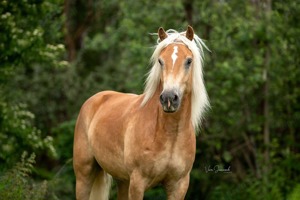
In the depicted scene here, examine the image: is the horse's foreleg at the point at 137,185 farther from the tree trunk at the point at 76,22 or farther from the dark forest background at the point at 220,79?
the tree trunk at the point at 76,22

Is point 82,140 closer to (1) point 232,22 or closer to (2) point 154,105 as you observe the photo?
(2) point 154,105

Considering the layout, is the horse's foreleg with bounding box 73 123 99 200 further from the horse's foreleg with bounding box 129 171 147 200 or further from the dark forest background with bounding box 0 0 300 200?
the dark forest background with bounding box 0 0 300 200

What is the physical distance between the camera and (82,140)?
334 inches

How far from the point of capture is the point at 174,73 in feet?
21.4

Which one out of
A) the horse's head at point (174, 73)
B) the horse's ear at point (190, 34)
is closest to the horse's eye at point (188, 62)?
the horse's head at point (174, 73)

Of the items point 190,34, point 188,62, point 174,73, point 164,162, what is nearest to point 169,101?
point 174,73

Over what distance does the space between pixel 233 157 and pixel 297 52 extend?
306 centimetres

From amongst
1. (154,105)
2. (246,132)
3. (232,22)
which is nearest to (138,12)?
(232,22)

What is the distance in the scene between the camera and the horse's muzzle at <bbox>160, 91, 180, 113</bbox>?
6309mm

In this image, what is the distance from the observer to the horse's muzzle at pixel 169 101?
6309mm

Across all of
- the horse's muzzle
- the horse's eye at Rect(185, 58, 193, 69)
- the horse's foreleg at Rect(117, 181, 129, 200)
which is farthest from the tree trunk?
the horse's muzzle

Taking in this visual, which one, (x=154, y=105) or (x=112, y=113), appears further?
(x=112, y=113)

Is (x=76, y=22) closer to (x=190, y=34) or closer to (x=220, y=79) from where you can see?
(x=220, y=79)

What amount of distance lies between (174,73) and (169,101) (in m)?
0.35
